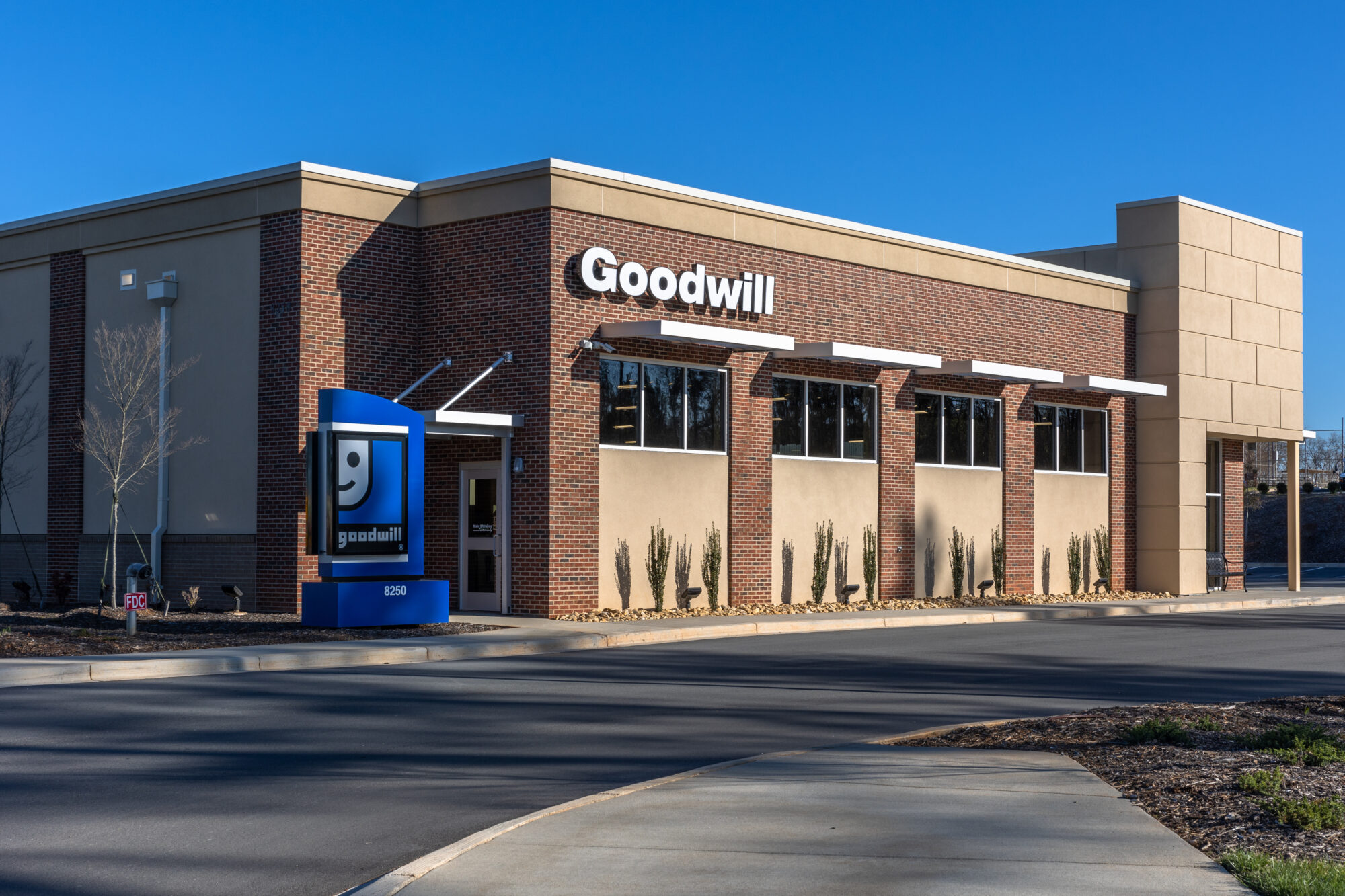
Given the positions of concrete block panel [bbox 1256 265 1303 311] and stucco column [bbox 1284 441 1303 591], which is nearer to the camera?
concrete block panel [bbox 1256 265 1303 311]

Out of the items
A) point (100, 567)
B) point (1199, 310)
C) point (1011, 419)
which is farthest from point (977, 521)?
point (100, 567)

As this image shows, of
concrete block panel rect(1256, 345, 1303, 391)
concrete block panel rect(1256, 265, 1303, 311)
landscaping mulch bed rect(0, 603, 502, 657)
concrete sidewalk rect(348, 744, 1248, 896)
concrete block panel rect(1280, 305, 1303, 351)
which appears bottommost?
landscaping mulch bed rect(0, 603, 502, 657)

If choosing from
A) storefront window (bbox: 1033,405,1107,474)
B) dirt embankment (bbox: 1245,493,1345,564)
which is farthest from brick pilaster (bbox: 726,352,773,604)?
dirt embankment (bbox: 1245,493,1345,564)

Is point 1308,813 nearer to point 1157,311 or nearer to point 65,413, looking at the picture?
point 65,413

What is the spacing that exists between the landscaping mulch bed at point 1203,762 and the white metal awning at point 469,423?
12.2 metres

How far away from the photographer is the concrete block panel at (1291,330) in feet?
117

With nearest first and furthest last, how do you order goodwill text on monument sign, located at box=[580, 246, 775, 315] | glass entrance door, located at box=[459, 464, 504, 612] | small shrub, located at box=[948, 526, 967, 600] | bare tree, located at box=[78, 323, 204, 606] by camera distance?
1. goodwill text on monument sign, located at box=[580, 246, 775, 315]
2. glass entrance door, located at box=[459, 464, 504, 612]
3. bare tree, located at box=[78, 323, 204, 606]
4. small shrub, located at box=[948, 526, 967, 600]

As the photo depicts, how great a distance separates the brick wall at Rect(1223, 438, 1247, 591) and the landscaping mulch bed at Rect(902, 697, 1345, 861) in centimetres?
2512

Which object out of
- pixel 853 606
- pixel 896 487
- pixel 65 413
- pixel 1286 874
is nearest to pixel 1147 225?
pixel 896 487

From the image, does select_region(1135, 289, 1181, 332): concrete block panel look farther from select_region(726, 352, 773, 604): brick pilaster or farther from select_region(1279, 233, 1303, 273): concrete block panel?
select_region(726, 352, 773, 604): brick pilaster

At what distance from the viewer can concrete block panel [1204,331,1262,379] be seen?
33469 mm

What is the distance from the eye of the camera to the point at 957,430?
29.3 metres

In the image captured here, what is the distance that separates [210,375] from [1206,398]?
22.6m

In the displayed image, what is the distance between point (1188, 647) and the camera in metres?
19.1
